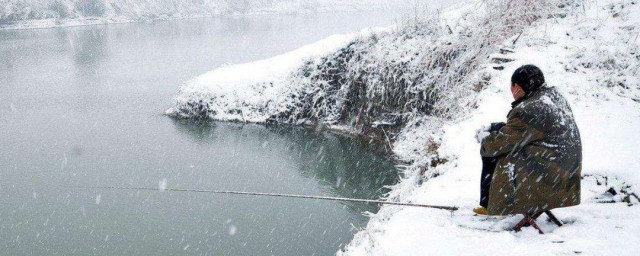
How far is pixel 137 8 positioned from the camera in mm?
89562

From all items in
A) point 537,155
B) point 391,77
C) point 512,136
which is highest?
point 512,136

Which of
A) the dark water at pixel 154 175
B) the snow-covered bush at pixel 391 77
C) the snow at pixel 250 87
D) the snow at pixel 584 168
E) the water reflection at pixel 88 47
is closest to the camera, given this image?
the snow at pixel 584 168

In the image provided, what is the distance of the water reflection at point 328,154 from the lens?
50.6 ft

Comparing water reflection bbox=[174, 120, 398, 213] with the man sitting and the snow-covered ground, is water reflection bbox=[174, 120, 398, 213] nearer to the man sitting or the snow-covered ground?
the snow-covered ground

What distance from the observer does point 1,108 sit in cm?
2716

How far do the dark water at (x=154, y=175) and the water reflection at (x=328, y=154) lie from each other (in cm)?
6

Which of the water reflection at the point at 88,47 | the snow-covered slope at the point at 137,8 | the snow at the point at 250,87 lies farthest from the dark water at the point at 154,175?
the snow-covered slope at the point at 137,8

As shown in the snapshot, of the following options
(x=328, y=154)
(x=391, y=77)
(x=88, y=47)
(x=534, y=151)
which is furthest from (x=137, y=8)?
(x=534, y=151)

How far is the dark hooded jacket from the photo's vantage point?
317 centimetres

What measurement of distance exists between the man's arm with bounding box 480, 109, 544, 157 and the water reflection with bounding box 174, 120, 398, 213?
9.57 meters

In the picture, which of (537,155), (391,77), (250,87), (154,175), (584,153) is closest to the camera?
(537,155)

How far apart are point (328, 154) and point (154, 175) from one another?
7.17 m

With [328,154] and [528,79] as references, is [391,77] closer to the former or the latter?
[328,154]

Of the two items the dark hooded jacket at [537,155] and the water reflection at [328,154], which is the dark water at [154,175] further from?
the dark hooded jacket at [537,155]
